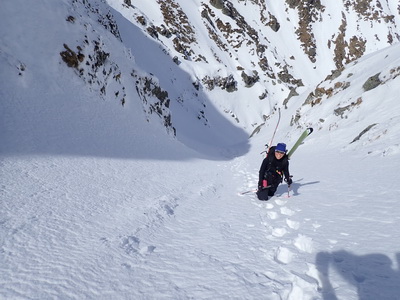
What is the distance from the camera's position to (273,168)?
7.72 metres

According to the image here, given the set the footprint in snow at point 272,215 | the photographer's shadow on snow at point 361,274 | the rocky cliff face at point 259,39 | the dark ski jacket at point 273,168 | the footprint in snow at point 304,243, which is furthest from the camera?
the rocky cliff face at point 259,39

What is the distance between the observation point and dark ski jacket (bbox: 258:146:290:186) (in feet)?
24.9

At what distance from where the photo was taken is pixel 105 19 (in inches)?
934

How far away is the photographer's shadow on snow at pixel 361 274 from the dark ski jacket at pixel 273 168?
397cm

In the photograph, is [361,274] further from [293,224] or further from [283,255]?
[293,224]

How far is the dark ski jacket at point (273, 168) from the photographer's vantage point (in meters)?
7.60

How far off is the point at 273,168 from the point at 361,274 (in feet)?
15.5

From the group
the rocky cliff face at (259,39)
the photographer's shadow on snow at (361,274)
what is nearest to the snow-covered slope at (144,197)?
the photographer's shadow on snow at (361,274)

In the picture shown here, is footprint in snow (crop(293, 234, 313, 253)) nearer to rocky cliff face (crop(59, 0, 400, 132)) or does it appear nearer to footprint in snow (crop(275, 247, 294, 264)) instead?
footprint in snow (crop(275, 247, 294, 264))

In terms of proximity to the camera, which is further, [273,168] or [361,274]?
[273,168]

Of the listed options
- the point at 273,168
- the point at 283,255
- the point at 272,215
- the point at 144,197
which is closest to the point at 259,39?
the point at 273,168

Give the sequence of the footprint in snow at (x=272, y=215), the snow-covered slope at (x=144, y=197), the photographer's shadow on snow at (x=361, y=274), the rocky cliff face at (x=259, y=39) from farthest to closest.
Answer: the rocky cliff face at (x=259, y=39), the footprint in snow at (x=272, y=215), the snow-covered slope at (x=144, y=197), the photographer's shadow on snow at (x=361, y=274)

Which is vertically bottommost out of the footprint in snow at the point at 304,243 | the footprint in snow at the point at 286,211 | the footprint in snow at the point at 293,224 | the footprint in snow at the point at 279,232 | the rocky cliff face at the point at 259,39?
the footprint in snow at the point at 304,243

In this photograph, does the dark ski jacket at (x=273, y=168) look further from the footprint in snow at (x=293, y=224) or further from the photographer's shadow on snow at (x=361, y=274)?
the photographer's shadow on snow at (x=361, y=274)
